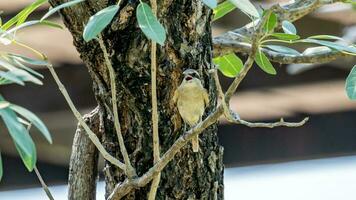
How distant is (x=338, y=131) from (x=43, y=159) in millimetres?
Result: 983

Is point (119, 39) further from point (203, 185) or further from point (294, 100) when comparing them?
point (294, 100)

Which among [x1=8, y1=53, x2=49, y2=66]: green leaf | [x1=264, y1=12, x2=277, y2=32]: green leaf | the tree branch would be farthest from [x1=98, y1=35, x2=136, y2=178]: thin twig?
[x1=264, y1=12, x2=277, y2=32]: green leaf

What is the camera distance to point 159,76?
1471mm

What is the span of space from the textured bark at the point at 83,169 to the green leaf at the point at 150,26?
490mm

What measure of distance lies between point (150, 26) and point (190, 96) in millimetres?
271

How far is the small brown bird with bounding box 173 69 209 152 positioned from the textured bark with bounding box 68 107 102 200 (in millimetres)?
242

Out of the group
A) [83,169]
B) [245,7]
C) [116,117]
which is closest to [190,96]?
[116,117]

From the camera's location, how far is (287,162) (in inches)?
119

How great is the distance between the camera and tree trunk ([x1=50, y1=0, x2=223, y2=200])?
147 cm

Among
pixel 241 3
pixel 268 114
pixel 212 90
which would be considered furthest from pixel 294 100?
pixel 241 3

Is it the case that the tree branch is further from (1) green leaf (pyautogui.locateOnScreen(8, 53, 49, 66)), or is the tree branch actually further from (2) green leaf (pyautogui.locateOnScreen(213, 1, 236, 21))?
(2) green leaf (pyautogui.locateOnScreen(213, 1, 236, 21))

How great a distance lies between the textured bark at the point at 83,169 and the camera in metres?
1.69

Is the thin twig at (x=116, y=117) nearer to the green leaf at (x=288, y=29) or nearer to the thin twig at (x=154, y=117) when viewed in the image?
the thin twig at (x=154, y=117)

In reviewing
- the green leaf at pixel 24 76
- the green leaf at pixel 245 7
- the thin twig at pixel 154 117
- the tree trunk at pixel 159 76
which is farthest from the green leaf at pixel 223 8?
the green leaf at pixel 24 76
